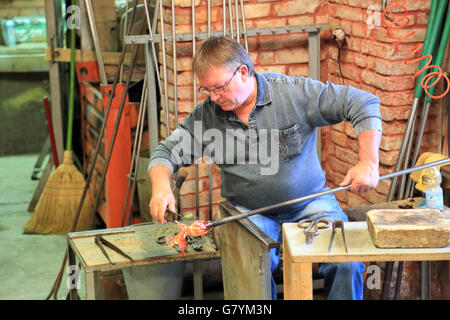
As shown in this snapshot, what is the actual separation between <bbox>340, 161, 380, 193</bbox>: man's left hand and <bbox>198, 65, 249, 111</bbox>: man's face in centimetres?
59

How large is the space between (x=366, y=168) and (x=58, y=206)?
329 centimetres

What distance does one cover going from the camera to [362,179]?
2738 millimetres

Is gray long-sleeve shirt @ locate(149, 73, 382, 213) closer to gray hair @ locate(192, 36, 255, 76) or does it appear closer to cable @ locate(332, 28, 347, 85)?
gray hair @ locate(192, 36, 255, 76)

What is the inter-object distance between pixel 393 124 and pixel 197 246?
1.21 metres

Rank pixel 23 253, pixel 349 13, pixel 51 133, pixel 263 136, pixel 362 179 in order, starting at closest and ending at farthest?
pixel 362 179, pixel 263 136, pixel 349 13, pixel 23 253, pixel 51 133

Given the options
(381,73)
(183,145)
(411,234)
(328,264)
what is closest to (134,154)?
(183,145)

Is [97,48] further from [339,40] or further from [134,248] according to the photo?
[134,248]

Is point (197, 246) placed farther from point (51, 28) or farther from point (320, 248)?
point (51, 28)

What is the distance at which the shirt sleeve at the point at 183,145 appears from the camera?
10.5ft

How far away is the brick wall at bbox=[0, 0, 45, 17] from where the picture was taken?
8195 millimetres

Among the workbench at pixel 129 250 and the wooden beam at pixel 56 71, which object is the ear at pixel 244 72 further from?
the wooden beam at pixel 56 71

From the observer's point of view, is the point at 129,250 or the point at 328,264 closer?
the point at 328,264

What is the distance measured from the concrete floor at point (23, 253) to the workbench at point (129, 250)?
1048 millimetres
